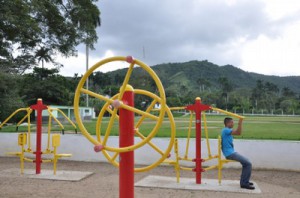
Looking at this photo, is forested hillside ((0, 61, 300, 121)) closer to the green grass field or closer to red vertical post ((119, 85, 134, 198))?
the green grass field

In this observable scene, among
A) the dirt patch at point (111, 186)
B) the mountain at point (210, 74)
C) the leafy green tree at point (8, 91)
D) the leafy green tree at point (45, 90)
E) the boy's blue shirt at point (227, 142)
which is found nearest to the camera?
the dirt patch at point (111, 186)

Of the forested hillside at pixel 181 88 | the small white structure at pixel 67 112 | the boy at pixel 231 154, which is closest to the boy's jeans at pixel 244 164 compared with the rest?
the boy at pixel 231 154

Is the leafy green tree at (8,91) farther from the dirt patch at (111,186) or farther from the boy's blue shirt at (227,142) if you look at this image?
the boy's blue shirt at (227,142)

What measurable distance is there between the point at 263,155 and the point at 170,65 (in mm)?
160540

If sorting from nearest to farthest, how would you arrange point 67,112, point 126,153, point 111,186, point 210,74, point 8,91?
point 126,153 < point 111,186 < point 8,91 < point 67,112 < point 210,74

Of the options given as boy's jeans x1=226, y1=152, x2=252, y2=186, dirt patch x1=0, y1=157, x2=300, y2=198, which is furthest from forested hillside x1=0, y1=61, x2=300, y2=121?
boy's jeans x1=226, y1=152, x2=252, y2=186

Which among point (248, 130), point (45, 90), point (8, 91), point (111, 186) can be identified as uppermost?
point (45, 90)

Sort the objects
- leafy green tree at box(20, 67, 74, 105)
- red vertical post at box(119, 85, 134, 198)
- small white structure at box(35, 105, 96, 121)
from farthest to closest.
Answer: leafy green tree at box(20, 67, 74, 105)
small white structure at box(35, 105, 96, 121)
red vertical post at box(119, 85, 134, 198)

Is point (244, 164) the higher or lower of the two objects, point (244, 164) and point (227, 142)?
the lower

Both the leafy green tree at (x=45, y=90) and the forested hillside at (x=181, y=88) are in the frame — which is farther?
the leafy green tree at (x=45, y=90)

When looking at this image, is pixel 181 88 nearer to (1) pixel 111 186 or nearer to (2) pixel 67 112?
(2) pixel 67 112

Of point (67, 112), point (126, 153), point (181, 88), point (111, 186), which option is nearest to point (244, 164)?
point (111, 186)

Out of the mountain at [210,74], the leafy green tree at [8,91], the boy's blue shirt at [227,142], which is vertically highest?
the mountain at [210,74]

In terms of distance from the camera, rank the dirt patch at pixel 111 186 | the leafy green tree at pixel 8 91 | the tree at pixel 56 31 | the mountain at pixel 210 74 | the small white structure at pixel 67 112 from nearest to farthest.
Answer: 1. the dirt patch at pixel 111 186
2. the tree at pixel 56 31
3. the leafy green tree at pixel 8 91
4. the small white structure at pixel 67 112
5. the mountain at pixel 210 74
